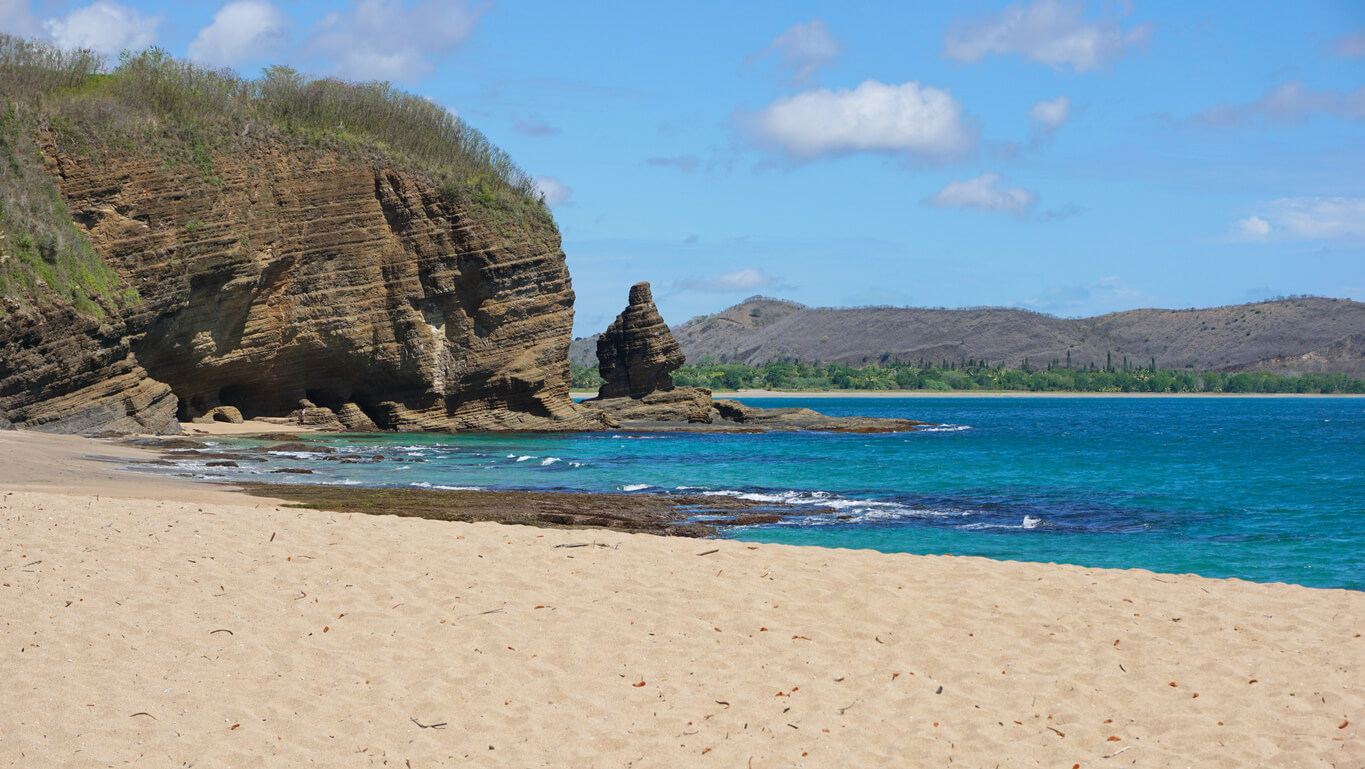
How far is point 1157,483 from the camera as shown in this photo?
28984mm

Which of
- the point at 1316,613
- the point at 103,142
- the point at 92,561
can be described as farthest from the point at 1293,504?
the point at 103,142

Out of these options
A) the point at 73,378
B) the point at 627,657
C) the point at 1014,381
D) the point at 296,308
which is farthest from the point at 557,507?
the point at 1014,381

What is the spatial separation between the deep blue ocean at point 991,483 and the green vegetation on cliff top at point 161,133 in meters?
7.86

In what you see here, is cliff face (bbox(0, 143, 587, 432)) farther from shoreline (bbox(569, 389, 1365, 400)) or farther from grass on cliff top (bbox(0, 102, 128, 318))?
shoreline (bbox(569, 389, 1365, 400))

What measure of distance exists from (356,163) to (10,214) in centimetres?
1382

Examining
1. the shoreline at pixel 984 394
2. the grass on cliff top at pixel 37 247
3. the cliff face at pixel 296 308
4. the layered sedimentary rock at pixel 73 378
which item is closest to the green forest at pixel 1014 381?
the shoreline at pixel 984 394

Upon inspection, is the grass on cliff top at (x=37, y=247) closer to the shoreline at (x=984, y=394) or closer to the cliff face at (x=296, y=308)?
the cliff face at (x=296, y=308)

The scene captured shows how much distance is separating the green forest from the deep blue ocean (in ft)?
338

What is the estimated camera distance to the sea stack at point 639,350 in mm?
57438

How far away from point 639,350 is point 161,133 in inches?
1099

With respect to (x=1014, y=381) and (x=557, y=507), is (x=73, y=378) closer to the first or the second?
(x=557, y=507)

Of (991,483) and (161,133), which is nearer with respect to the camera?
(991,483)

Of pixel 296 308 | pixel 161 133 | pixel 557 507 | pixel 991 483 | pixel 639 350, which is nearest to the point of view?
pixel 557 507

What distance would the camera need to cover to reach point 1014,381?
162 metres
